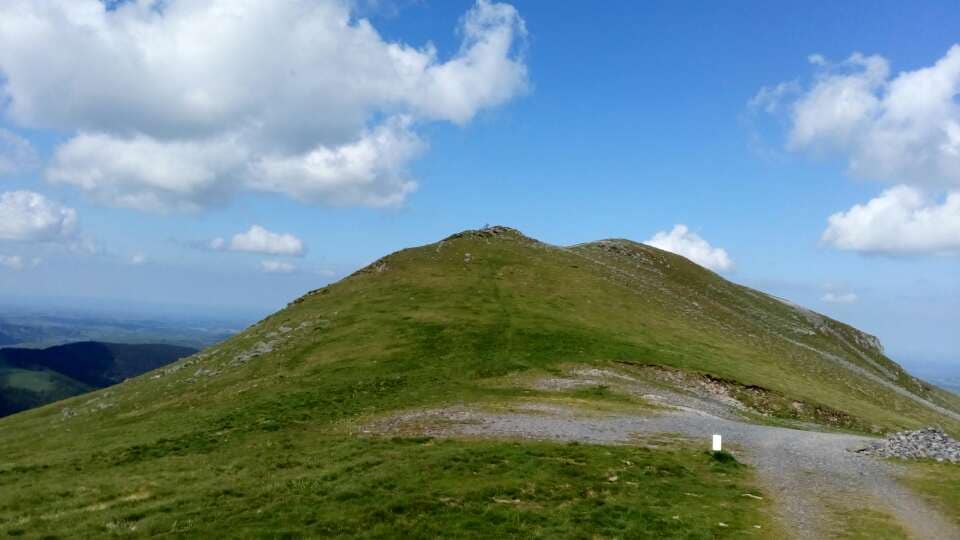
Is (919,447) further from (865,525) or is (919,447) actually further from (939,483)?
(865,525)

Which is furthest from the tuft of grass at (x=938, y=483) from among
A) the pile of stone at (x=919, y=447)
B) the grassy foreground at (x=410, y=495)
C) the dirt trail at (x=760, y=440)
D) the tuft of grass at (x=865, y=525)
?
the grassy foreground at (x=410, y=495)

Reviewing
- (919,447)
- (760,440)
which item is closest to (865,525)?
(760,440)

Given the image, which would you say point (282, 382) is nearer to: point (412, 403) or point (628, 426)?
point (412, 403)

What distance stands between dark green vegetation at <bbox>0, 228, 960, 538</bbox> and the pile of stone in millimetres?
11097

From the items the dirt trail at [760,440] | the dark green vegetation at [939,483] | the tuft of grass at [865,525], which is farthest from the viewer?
the dark green vegetation at [939,483]

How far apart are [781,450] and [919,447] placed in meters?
7.84

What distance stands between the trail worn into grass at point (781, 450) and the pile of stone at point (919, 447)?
1.39 m

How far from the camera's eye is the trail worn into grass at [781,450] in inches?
862

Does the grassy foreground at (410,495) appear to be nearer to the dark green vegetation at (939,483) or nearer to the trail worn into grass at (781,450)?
the trail worn into grass at (781,450)

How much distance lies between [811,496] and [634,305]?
2251 inches

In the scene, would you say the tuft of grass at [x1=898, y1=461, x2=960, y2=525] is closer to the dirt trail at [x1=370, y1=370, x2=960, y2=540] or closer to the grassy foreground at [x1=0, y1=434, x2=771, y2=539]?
the dirt trail at [x1=370, y1=370, x2=960, y2=540]

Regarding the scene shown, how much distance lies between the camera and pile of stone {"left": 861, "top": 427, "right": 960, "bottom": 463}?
31609 mm

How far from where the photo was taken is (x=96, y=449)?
38.4 m

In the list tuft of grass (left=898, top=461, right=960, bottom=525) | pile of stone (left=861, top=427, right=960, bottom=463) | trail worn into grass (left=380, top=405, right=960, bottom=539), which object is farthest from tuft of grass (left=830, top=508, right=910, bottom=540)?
pile of stone (left=861, top=427, right=960, bottom=463)
